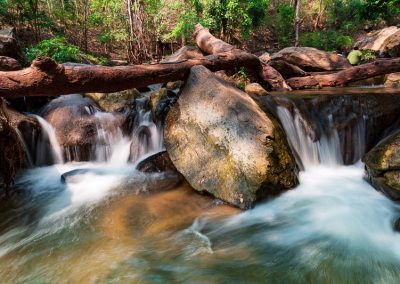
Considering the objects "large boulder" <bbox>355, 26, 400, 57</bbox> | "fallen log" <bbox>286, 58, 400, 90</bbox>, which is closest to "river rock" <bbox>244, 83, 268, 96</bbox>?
"fallen log" <bbox>286, 58, 400, 90</bbox>

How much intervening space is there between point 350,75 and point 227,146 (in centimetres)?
508

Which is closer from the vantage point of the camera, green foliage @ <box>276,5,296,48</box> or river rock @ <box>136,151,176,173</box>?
river rock @ <box>136,151,176,173</box>

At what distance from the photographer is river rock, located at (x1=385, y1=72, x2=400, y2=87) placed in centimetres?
835

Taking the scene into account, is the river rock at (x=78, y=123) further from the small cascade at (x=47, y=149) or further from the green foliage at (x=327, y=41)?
the green foliage at (x=327, y=41)

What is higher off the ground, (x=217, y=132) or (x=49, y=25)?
(x=49, y=25)

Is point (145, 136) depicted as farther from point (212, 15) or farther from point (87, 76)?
point (212, 15)

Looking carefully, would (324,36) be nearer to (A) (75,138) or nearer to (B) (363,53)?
(B) (363,53)

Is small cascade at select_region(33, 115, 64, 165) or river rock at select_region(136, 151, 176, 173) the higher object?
small cascade at select_region(33, 115, 64, 165)

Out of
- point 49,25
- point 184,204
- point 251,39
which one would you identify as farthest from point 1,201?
point 251,39

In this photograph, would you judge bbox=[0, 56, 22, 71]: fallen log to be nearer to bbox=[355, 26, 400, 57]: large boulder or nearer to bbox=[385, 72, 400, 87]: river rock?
bbox=[385, 72, 400, 87]: river rock

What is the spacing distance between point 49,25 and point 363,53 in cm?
1334

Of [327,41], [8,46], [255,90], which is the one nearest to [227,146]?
[255,90]

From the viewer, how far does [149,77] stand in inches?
209

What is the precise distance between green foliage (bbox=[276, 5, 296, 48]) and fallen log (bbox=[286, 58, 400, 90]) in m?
12.5
